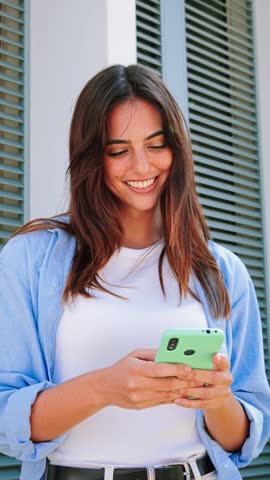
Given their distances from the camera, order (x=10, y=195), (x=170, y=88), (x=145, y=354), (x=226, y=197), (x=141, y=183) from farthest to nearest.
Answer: (x=226, y=197) → (x=170, y=88) → (x=10, y=195) → (x=141, y=183) → (x=145, y=354)

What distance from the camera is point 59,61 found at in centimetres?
311

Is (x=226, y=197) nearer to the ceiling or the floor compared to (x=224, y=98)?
nearer to the floor

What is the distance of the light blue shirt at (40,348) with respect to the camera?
5.67 ft

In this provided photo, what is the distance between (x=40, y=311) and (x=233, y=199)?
248cm

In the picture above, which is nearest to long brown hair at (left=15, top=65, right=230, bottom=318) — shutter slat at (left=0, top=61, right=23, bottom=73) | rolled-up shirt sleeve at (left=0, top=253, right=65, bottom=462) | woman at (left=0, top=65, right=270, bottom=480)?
woman at (left=0, top=65, right=270, bottom=480)

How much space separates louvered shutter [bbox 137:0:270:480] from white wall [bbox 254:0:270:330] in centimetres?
3

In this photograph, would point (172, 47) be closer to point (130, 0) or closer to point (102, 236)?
point (130, 0)

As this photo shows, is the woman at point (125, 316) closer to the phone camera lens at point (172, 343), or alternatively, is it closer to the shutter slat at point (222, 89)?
the phone camera lens at point (172, 343)

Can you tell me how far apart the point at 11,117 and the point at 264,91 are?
76.4 inches

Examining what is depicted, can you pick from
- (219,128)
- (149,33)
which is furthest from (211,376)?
(219,128)

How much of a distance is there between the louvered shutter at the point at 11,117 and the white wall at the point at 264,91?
5.78 feet

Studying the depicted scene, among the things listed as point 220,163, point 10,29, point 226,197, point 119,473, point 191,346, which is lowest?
point 119,473

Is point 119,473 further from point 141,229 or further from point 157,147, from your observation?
point 157,147

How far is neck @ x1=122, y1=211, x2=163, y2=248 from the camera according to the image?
2100 mm
